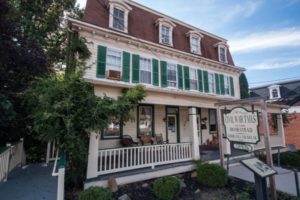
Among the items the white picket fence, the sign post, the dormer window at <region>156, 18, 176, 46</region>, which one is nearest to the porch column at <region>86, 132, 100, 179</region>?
the white picket fence

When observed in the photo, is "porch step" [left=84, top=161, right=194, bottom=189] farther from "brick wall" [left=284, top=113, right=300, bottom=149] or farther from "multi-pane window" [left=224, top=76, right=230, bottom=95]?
"brick wall" [left=284, top=113, right=300, bottom=149]

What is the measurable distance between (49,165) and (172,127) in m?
6.93

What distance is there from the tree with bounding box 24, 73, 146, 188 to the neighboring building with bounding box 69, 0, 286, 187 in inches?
27.1

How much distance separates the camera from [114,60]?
9312 mm

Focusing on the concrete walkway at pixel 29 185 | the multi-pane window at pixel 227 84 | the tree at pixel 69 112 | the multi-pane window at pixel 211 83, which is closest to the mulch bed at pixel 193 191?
the tree at pixel 69 112

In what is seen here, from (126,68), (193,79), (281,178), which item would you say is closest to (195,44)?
(193,79)

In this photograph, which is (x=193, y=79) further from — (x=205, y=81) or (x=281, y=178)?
(x=281, y=178)

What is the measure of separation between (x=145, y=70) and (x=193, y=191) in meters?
6.53

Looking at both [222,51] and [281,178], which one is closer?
[281,178]

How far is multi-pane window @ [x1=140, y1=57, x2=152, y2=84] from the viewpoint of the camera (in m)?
10.2

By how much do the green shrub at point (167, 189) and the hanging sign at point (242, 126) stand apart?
7.98 feet

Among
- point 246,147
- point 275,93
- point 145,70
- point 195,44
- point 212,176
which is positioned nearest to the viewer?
point 246,147

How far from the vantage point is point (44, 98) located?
4820mm

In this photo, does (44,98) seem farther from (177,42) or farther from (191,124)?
(177,42)
